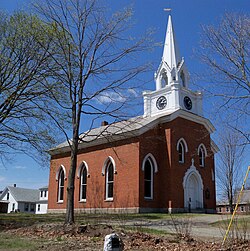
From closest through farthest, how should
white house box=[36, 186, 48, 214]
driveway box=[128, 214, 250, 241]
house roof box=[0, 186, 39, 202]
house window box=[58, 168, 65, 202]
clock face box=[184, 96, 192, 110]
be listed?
driveway box=[128, 214, 250, 241] < clock face box=[184, 96, 192, 110] < house window box=[58, 168, 65, 202] < white house box=[36, 186, 48, 214] < house roof box=[0, 186, 39, 202]

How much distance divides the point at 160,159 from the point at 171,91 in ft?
19.9

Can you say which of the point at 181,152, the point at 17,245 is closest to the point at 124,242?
the point at 17,245

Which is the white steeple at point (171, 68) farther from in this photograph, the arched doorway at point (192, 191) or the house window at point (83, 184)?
the house window at point (83, 184)

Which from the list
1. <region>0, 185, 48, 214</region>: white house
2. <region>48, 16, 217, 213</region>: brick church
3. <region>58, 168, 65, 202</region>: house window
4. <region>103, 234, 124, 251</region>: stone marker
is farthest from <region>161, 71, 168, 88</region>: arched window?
<region>0, 185, 48, 214</region>: white house

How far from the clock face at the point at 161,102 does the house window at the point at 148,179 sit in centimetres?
537

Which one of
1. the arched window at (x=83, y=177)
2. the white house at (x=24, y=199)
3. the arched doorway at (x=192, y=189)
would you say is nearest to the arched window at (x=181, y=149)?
the arched doorway at (x=192, y=189)

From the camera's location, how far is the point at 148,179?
2594 centimetres

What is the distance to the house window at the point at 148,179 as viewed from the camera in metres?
25.6

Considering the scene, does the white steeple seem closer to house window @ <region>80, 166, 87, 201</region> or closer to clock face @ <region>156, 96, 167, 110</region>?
clock face @ <region>156, 96, 167, 110</region>

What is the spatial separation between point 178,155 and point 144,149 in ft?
9.67

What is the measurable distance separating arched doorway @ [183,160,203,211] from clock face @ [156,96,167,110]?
5.79m

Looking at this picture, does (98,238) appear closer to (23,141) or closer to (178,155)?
(23,141)

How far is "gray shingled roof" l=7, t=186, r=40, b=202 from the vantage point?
66438 mm

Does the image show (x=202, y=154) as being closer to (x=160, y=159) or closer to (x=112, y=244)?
(x=160, y=159)
